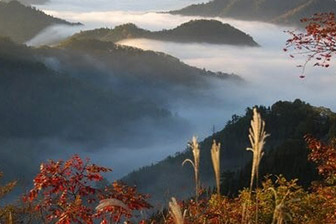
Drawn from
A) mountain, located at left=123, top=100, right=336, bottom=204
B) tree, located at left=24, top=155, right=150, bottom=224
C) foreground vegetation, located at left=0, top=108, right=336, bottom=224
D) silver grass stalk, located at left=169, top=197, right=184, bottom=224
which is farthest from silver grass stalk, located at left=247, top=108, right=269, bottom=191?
tree, located at left=24, top=155, right=150, bottom=224

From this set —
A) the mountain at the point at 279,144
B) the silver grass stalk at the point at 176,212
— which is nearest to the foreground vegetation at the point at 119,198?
the silver grass stalk at the point at 176,212

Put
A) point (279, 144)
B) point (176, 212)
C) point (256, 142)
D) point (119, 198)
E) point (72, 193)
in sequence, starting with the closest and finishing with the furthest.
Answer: point (176, 212), point (256, 142), point (72, 193), point (119, 198), point (279, 144)

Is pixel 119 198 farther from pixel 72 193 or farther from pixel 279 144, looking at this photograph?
A: pixel 279 144

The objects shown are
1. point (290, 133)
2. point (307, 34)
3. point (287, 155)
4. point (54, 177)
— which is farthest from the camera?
point (290, 133)

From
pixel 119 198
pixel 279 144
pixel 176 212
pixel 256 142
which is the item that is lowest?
pixel 279 144

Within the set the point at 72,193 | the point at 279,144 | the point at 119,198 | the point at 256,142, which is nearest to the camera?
the point at 256,142

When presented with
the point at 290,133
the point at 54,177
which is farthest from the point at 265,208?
the point at 290,133

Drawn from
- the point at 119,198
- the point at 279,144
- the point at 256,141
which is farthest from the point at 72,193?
the point at 279,144

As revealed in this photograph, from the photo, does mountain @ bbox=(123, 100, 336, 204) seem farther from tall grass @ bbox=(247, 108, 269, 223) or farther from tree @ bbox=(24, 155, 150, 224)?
tree @ bbox=(24, 155, 150, 224)

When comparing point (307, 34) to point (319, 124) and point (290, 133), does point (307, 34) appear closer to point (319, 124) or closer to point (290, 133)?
point (319, 124)

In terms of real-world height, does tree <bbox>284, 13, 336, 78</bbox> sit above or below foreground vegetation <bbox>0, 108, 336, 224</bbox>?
above

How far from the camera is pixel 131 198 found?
33.3 feet

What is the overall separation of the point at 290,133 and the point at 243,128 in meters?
40.0

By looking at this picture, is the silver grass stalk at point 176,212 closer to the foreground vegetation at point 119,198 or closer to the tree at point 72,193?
the foreground vegetation at point 119,198
